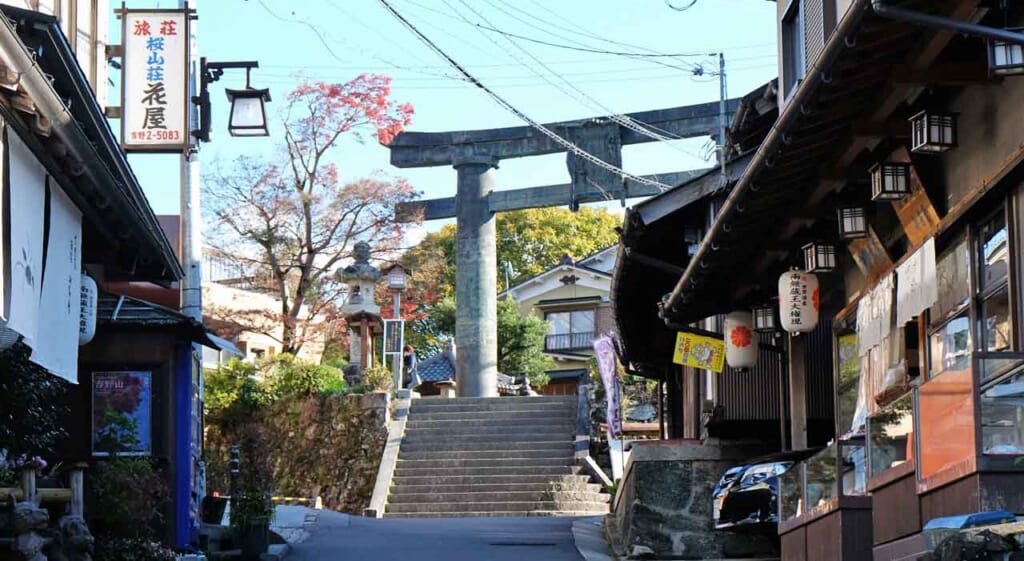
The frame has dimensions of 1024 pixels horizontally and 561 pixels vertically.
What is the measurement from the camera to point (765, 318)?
1891 cm

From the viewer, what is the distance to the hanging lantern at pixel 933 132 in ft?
37.7

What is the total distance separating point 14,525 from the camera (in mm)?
11906

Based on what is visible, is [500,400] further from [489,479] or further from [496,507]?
[496,507]

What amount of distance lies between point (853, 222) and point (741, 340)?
232 inches

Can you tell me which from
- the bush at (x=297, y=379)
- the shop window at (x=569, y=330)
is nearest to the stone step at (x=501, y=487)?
the bush at (x=297, y=379)

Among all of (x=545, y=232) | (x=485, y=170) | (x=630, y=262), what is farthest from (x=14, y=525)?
(x=545, y=232)

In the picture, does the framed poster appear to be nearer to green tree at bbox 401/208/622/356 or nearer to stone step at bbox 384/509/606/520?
stone step at bbox 384/509/606/520

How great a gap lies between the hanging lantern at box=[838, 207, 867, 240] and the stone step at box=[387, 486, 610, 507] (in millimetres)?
17628

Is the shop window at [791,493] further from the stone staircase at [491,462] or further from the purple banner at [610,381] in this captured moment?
the stone staircase at [491,462]

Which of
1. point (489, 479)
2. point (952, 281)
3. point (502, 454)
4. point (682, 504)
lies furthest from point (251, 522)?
point (502, 454)

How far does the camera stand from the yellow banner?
20.7 m

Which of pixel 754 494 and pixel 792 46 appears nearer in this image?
pixel 792 46

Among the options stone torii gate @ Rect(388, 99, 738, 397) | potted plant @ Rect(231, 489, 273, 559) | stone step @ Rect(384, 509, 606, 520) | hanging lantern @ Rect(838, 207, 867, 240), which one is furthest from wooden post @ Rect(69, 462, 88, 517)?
stone torii gate @ Rect(388, 99, 738, 397)

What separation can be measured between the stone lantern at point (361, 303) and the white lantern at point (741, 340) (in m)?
19.9
